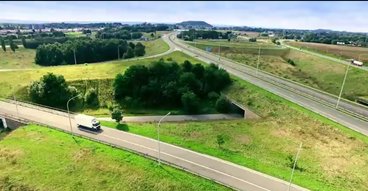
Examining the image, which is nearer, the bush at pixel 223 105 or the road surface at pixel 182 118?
the road surface at pixel 182 118

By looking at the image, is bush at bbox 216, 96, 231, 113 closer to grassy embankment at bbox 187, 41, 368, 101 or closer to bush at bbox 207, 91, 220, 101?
bush at bbox 207, 91, 220, 101

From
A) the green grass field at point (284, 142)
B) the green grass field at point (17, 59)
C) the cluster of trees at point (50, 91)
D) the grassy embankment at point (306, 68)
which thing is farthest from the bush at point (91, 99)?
the grassy embankment at point (306, 68)

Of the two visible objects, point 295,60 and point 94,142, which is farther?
point 295,60

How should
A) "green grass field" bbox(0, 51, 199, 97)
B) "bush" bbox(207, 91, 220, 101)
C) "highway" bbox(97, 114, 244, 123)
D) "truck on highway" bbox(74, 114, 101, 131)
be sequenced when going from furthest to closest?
"bush" bbox(207, 91, 220, 101) → "green grass field" bbox(0, 51, 199, 97) → "highway" bbox(97, 114, 244, 123) → "truck on highway" bbox(74, 114, 101, 131)

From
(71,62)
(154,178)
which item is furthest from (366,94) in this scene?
(71,62)

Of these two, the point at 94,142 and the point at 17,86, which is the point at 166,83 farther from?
the point at 17,86

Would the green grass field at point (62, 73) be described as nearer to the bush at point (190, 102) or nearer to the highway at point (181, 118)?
the highway at point (181, 118)

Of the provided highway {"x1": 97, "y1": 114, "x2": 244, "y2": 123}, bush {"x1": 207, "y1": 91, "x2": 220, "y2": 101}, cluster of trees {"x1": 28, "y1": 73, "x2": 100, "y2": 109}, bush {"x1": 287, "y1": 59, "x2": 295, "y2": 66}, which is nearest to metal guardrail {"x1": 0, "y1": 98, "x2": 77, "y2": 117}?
cluster of trees {"x1": 28, "y1": 73, "x2": 100, "y2": 109}
